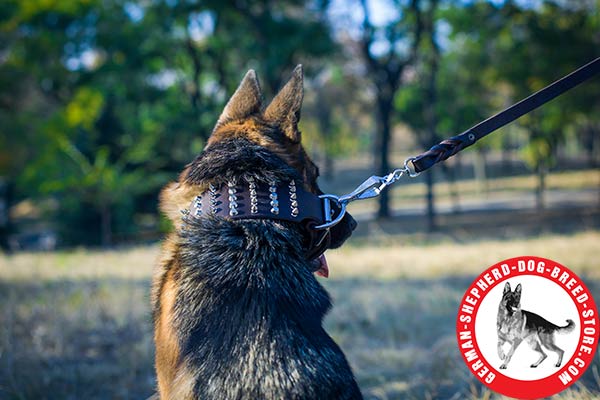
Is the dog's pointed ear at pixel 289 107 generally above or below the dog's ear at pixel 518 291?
above

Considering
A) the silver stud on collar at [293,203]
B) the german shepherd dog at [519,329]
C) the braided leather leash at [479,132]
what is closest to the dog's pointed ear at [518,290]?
the german shepherd dog at [519,329]

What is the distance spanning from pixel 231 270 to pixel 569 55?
18.2 meters

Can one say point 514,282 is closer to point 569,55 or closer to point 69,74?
point 569,55

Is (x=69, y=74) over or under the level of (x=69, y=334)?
over

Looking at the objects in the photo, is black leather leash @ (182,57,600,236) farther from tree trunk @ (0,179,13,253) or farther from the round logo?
tree trunk @ (0,179,13,253)

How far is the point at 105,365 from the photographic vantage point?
5117 millimetres

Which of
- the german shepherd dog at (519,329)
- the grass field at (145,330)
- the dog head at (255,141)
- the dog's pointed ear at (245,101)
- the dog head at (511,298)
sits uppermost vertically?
the dog's pointed ear at (245,101)

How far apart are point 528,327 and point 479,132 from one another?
1030 mm

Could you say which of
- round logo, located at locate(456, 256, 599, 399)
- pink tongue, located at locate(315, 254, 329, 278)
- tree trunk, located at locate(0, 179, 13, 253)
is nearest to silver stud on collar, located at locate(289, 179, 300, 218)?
pink tongue, located at locate(315, 254, 329, 278)

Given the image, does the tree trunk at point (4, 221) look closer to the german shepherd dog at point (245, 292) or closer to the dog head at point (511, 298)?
the german shepherd dog at point (245, 292)

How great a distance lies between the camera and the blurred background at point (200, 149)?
547 cm

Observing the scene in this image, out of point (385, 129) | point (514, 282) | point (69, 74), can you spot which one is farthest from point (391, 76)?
point (514, 282)

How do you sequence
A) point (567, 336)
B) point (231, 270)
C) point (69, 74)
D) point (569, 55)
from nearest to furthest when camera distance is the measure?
point (231, 270) < point (567, 336) < point (569, 55) < point (69, 74)

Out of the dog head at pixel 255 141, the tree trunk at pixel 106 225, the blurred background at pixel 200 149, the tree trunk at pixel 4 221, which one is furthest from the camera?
the tree trunk at pixel 106 225
